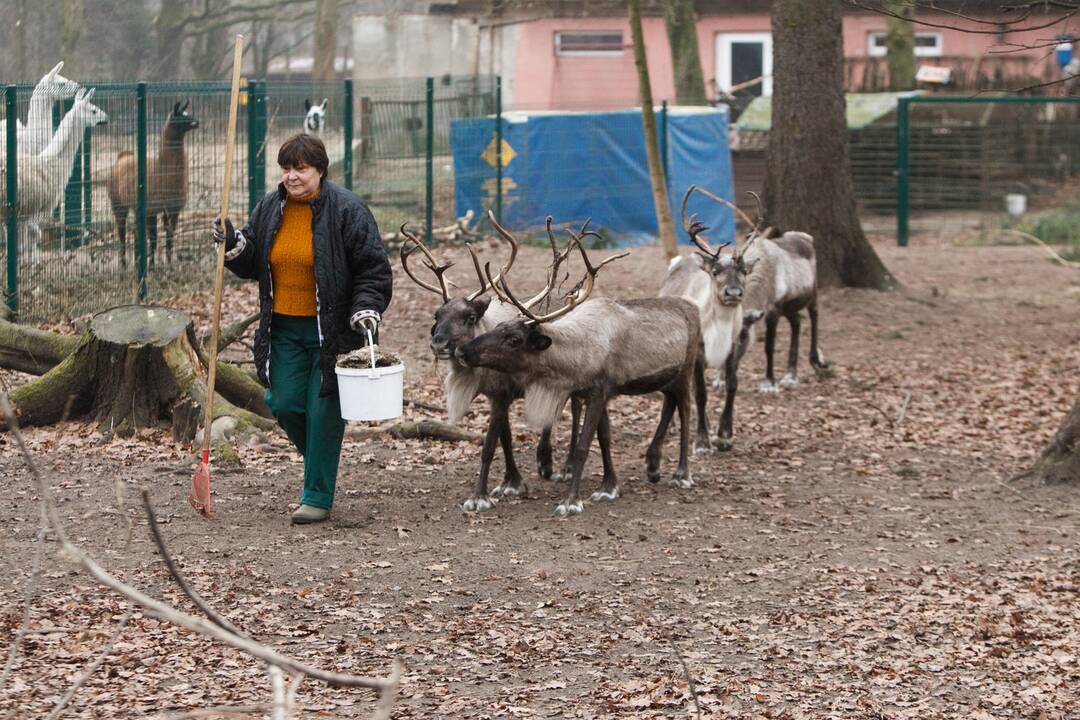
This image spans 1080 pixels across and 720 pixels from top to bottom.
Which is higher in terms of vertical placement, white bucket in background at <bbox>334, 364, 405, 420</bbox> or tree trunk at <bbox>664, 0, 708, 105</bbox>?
tree trunk at <bbox>664, 0, 708, 105</bbox>

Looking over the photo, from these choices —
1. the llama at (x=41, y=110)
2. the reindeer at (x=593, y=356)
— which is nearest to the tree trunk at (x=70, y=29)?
the llama at (x=41, y=110)

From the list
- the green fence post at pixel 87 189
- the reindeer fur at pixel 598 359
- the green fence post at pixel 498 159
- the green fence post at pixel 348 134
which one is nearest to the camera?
the reindeer fur at pixel 598 359

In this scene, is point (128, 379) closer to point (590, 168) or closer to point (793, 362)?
point (793, 362)

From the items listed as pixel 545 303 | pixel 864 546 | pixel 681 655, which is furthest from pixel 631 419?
pixel 681 655

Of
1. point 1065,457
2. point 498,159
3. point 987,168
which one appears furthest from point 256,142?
point 987,168

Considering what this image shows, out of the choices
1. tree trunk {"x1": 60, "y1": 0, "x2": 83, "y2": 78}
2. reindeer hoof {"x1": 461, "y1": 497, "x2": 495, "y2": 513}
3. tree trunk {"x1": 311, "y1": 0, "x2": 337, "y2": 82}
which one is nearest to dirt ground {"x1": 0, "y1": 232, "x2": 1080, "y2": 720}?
reindeer hoof {"x1": 461, "y1": 497, "x2": 495, "y2": 513}

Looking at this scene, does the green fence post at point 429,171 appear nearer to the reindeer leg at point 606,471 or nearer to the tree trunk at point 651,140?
the tree trunk at point 651,140

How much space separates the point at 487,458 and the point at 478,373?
470 millimetres

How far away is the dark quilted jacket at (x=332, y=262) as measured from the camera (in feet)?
23.2

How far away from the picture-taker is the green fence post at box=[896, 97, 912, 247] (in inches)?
A: 823

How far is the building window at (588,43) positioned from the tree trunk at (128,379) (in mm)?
23406

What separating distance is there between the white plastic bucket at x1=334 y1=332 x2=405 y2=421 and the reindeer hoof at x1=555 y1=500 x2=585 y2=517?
1.45m

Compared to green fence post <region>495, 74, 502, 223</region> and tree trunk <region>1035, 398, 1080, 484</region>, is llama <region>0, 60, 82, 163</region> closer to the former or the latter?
green fence post <region>495, 74, 502, 223</region>

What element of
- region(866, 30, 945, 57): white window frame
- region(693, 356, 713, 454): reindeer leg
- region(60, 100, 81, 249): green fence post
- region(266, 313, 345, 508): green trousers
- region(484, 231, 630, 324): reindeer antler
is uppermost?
region(866, 30, 945, 57): white window frame
